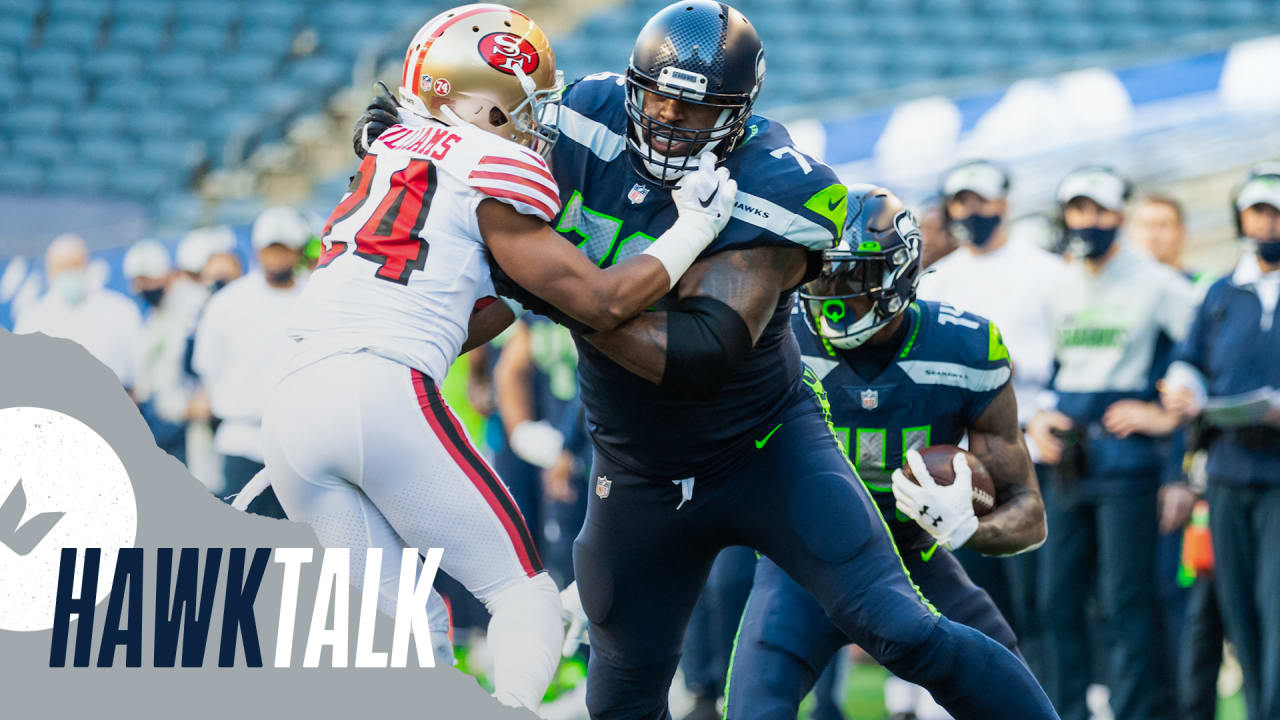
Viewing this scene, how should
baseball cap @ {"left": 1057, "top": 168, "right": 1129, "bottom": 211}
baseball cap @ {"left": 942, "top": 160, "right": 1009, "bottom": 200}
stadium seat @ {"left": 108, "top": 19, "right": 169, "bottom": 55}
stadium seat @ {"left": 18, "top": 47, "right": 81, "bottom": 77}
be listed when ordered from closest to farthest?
baseball cap @ {"left": 1057, "top": 168, "right": 1129, "bottom": 211} < baseball cap @ {"left": 942, "top": 160, "right": 1009, "bottom": 200} < stadium seat @ {"left": 18, "top": 47, "right": 81, "bottom": 77} < stadium seat @ {"left": 108, "top": 19, "right": 169, "bottom": 55}

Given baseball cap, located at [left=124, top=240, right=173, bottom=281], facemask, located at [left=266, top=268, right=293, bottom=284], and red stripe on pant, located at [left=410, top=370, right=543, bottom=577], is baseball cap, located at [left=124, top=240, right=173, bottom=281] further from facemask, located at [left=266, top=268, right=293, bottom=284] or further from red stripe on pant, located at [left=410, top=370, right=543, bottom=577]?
red stripe on pant, located at [left=410, top=370, right=543, bottom=577]

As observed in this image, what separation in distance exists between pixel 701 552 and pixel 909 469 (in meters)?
0.59

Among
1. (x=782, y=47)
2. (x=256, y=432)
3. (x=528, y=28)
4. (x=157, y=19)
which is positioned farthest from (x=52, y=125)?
(x=528, y=28)

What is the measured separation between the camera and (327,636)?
3.17m

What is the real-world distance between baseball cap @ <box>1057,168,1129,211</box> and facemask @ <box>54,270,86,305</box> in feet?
18.1

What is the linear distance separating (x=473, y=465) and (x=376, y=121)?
33.9 inches

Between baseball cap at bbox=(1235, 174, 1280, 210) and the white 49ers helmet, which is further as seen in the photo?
baseball cap at bbox=(1235, 174, 1280, 210)

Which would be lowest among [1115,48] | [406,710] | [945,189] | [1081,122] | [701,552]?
[406,710]

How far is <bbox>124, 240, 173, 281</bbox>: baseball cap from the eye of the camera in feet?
27.9

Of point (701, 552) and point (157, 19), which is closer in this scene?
point (701, 552)

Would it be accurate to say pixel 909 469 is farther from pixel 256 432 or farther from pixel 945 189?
pixel 256 432

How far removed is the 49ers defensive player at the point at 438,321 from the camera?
322 centimetres

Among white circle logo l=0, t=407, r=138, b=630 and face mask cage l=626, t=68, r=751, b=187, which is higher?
face mask cage l=626, t=68, r=751, b=187

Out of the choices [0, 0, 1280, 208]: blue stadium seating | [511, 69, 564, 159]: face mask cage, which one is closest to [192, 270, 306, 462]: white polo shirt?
[511, 69, 564, 159]: face mask cage
